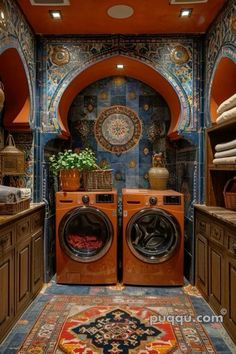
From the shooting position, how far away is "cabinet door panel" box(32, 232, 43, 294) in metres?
3.32

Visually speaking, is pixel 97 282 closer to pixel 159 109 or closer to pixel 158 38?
pixel 159 109

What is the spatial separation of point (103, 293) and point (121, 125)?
224cm

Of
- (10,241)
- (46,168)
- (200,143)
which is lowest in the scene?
(10,241)

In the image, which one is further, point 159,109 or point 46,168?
point 159,109

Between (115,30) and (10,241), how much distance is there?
2612 mm

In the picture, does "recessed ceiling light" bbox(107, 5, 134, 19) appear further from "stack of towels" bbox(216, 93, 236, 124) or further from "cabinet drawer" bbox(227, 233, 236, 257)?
"cabinet drawer" bbox(227, 233, 236, 257)

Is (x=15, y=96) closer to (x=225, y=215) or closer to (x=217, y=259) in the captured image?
(x=225, y=215)

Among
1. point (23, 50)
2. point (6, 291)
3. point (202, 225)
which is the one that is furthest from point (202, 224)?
point (23, 50)

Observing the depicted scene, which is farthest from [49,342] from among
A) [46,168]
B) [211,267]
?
[46,168]

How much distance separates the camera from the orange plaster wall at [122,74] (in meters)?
3.97

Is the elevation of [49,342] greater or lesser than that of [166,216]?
lesser

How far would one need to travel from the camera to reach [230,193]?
3131 millimetres

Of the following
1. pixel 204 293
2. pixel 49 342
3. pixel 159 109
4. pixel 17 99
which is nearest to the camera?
pixel 49 342

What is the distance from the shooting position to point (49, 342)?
2543mm
